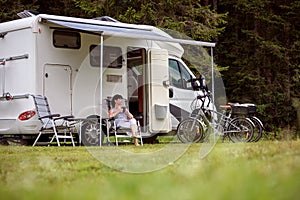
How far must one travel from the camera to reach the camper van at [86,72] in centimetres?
1108

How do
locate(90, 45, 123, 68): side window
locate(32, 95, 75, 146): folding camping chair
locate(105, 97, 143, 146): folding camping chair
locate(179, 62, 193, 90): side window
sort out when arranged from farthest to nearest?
locate(179, 62, 193, 90): side window, locate(90, 45, 123, 68): side window, locate(105, 97, 143, 146): folding camping chair, locate(32, 95, 75, 146): folding camping chair

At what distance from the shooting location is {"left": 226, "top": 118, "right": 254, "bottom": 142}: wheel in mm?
11523

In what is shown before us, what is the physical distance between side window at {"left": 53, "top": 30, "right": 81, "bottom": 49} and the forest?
21.3 feet

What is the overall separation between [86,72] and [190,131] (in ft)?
6.89

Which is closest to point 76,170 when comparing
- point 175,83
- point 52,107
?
point 52,107

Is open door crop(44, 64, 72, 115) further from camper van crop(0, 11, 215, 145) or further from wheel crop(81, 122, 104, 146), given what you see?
wheel crop(81, 122, 104, 146)

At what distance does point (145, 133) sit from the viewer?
12.2m

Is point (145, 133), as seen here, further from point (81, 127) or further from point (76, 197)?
point (76, 197)

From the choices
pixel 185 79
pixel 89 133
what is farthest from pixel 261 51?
pixel 89 133

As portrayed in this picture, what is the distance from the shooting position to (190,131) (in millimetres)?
11672

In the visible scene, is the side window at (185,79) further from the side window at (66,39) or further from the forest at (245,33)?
the forest at (245,33)

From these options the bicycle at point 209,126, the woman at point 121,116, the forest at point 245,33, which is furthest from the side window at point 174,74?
the forest at point 245,33

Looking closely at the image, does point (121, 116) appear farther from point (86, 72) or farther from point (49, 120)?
point (49, 120)

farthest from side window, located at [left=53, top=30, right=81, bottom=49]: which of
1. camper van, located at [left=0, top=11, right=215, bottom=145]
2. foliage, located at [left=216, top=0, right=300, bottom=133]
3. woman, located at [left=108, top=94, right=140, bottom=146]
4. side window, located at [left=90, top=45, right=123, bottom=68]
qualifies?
foliage, located at [left=216, top=0, right=300, bottom=133]
